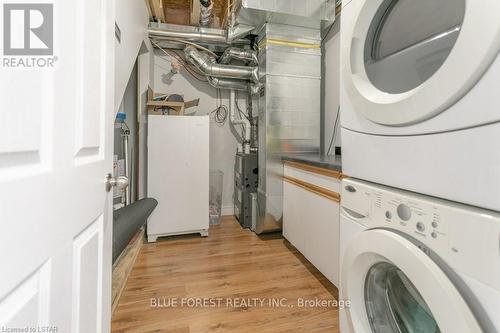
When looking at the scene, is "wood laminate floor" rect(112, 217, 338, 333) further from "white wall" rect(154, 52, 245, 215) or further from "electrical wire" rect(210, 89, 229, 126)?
"electrical wire" rect(210, 89, 229, 126)

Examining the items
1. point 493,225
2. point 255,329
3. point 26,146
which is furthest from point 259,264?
point 26,146

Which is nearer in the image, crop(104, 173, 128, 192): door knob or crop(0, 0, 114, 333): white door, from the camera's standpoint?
crop(0, 0, 114, 333): white door

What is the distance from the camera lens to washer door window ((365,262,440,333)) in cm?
73

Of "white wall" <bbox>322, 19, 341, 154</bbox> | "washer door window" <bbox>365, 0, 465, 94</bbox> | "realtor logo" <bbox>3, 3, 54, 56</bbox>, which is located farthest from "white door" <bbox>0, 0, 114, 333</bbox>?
"white wall" <bbox>322, 19, 341, 154</bbox>

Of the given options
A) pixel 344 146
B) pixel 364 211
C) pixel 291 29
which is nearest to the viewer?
pixel 364 211

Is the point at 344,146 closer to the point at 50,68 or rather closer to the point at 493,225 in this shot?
the point at 493,225

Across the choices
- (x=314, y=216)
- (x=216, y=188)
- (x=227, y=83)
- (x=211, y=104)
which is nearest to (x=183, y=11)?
(x=227, y=83)

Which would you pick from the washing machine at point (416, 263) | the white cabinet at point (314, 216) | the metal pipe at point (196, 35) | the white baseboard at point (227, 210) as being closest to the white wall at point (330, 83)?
the white cabinet at point (314, 216)

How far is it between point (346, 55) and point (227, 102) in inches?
97.2

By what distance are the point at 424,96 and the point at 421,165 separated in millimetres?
170

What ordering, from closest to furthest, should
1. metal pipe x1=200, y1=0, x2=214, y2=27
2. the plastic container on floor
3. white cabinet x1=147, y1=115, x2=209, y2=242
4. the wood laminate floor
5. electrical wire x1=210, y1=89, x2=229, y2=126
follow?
the wood laminate floor < metal pipe x1=200, y1=0, x2=214, y2=27 < white cabinet x1=147, y1=115, x2=209, y2=242 < the plastic container on floor < electrical wire x1=210, y1=89, x2=229, y2=126

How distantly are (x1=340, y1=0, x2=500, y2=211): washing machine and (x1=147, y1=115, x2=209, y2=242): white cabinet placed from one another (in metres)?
1.72

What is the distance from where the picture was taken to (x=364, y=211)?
0.81 metres

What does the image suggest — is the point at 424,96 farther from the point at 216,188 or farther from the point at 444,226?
the point at 216,188
